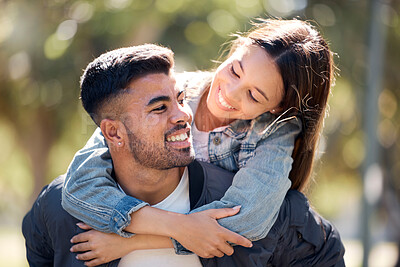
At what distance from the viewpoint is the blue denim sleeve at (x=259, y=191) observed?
280 cm

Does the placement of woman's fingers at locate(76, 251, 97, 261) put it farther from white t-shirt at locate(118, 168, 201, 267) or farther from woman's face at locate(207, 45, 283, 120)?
woman's face at locate(207, 45, 283, 120)

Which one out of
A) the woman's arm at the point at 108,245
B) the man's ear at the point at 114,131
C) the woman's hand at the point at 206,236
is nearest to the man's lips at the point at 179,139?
the man's ear at the point at 114,131

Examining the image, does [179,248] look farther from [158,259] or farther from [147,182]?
[147,182]

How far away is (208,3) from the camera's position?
35.5 ft

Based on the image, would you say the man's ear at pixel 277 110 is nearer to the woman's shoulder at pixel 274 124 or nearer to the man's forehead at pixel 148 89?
the woman's shoulder at pixel 274 124

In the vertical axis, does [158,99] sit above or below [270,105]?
above

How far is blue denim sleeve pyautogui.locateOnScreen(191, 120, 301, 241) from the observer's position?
2797 millimetres

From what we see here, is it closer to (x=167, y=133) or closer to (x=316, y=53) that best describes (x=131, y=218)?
(x=167, y=133)

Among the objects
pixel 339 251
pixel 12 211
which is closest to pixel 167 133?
pixel 339 251

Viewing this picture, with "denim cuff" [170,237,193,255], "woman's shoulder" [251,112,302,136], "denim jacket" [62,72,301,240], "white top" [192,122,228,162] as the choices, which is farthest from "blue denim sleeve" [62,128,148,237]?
"woman's shoulder" [251,112,302,136]

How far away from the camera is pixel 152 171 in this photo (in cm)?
300

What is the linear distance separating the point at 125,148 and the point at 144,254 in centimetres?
57

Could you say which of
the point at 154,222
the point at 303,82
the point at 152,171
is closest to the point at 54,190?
the point at 152,171

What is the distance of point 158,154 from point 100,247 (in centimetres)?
55
